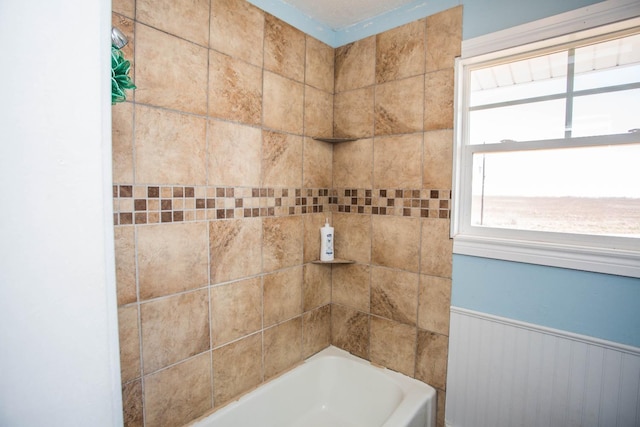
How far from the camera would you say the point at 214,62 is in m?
1.34

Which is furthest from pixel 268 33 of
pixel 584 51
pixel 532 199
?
pixel 532 199

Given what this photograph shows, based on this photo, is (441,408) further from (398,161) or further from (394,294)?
(398,161)

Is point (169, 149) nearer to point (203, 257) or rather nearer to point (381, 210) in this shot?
point (203, 257)

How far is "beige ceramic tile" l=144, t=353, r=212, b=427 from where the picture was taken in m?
1.21

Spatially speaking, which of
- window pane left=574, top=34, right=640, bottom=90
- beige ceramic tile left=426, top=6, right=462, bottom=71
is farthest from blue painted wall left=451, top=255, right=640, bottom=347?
beige ceramic tile left=426, top=6, right=462, bottom=71

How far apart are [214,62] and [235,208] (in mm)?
675

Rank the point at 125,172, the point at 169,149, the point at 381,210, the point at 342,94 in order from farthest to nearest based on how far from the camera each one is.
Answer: the point at 342,94, the point at 381,210, the point at 169,149, the point at 125,172

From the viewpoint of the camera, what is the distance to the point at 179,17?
1.22m

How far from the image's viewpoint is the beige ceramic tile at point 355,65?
181cm

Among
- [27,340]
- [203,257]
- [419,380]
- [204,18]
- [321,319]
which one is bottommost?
[419,380]

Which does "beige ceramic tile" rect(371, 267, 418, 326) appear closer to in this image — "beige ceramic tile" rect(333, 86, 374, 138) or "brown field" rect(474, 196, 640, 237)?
"brown field" rect(474, 196, 640, 237)

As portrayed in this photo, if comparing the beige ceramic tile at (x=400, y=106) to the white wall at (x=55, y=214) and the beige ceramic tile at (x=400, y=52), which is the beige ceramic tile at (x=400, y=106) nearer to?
the beige ceramic tile at (x=400, y=52)

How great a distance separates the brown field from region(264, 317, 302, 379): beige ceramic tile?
1.26 metres

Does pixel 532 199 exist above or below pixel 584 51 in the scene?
below
